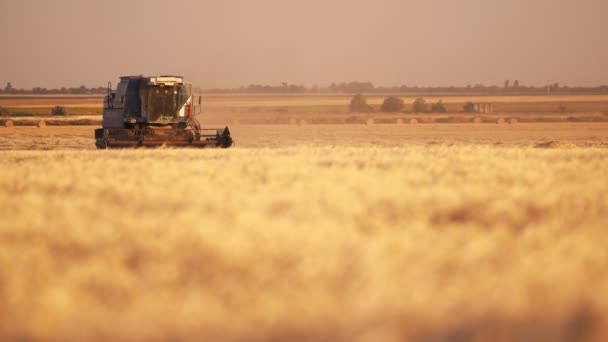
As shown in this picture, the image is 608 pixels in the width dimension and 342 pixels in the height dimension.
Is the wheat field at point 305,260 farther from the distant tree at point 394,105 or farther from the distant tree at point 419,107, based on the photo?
the distant tree at point 394,105

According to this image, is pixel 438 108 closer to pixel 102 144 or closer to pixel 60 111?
pixel 60 111

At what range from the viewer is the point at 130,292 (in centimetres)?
635

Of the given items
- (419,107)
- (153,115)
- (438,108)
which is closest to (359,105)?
(419,107)

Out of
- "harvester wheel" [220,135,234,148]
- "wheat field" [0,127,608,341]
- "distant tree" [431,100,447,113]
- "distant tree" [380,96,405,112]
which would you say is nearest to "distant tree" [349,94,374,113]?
"distant tree" [380,96,405,112]

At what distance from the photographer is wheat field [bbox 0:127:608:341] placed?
5.46 metres

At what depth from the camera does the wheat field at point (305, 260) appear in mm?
5465

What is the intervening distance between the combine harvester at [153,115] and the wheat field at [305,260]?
13.4 m

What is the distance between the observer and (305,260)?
7.15 meters

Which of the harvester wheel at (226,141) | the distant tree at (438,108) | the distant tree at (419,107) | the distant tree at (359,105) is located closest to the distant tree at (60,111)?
the distant tree at (359,105)

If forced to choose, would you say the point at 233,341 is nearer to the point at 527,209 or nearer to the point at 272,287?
the point at 272,287

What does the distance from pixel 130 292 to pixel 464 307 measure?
2596 millimetres

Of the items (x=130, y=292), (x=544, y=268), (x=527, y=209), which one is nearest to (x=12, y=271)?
(x=130, y=292)

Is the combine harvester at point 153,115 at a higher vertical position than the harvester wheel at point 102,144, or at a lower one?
higher

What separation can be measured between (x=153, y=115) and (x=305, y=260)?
21.0 m
